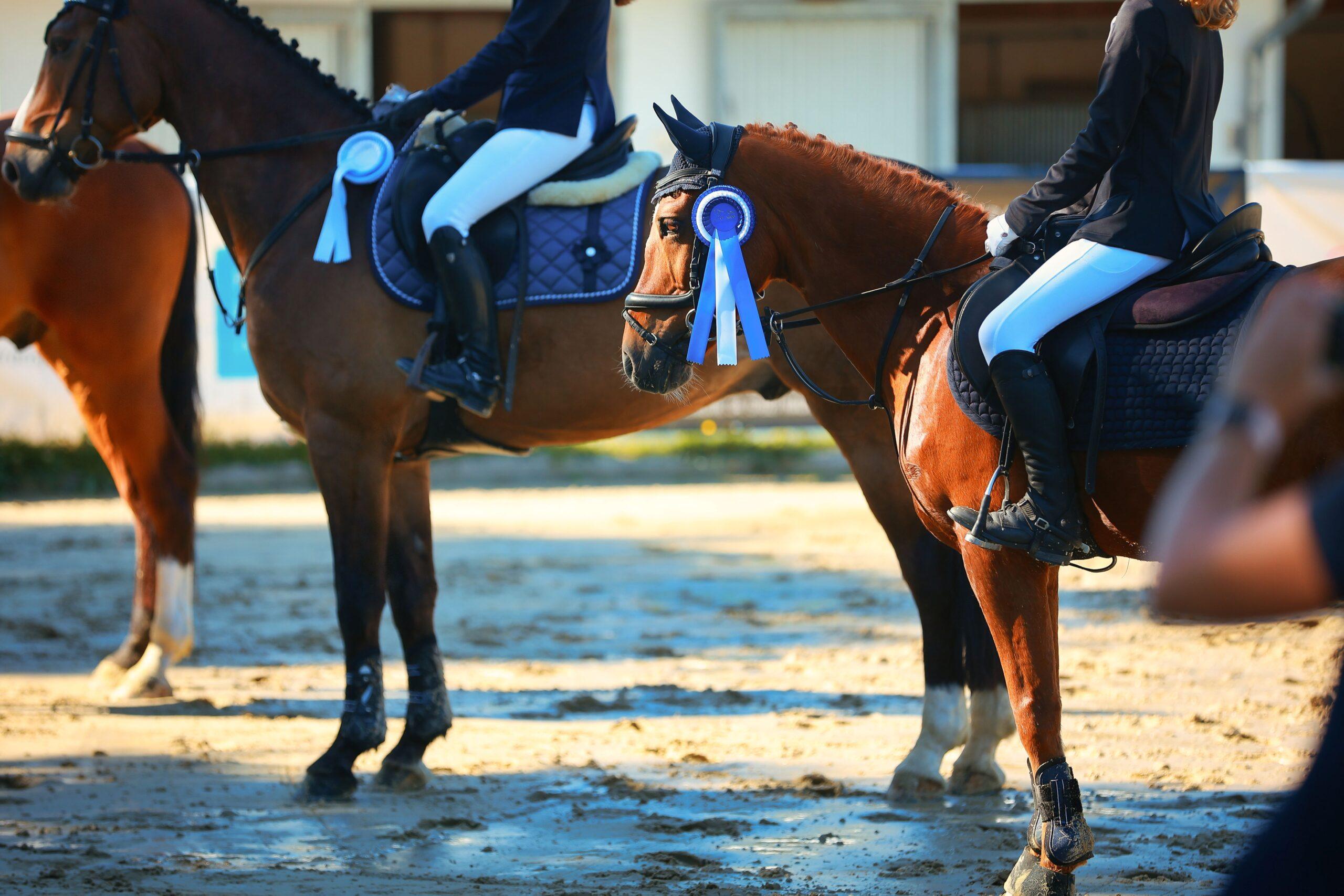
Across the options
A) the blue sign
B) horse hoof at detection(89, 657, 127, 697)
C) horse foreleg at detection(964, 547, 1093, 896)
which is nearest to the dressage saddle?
horse foreleg at detection(964, 547, 1093, 896)

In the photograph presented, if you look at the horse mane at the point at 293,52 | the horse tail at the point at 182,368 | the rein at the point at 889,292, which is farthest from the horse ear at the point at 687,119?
the horse tail at the point at 182,368

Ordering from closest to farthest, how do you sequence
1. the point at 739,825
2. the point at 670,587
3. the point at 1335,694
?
1. the point at 1335,694
2. the point at 739,825
3. the point at 670,587

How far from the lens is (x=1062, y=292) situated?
3.11 metres

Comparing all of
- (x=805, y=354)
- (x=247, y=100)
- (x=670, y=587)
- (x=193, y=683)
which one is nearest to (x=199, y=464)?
(x=193, y=683)

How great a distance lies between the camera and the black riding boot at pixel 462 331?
4.40 meters

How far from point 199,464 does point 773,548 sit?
409 cm

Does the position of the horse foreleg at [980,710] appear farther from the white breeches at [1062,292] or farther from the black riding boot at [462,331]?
the black riding boot at [462,331]

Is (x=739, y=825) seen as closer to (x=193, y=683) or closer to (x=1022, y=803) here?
(x=1022, y=803)

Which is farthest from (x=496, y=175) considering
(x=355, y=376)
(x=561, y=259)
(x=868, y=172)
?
(x=868, y=172)

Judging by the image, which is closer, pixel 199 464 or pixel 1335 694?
pixel 1335 694

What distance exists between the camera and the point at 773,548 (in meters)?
9.21

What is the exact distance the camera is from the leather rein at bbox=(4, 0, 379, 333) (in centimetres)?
473

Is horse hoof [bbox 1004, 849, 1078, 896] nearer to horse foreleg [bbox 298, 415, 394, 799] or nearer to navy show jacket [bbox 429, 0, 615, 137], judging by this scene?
horse foreleg [bbox 298, 415, 394, 799]

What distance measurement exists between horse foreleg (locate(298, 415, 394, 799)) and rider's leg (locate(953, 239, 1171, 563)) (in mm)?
2249
